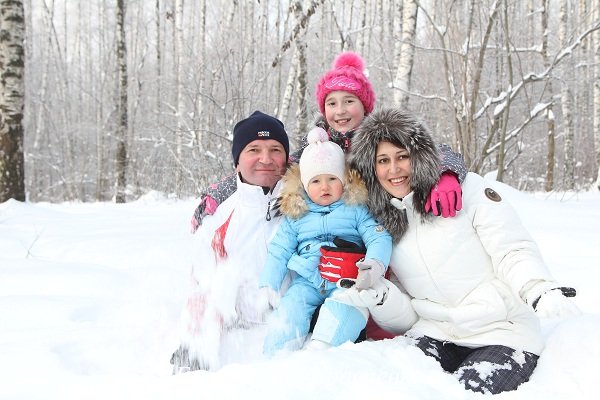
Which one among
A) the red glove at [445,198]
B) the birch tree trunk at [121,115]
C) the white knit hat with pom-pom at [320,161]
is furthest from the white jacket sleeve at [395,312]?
the birch tree trunk at [121,115]

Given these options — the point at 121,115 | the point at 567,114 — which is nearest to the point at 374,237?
the point at 121,115

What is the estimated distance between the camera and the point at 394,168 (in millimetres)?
2012

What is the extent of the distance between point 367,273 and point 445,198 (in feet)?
1.50

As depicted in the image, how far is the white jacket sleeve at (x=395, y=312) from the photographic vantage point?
1976 mm

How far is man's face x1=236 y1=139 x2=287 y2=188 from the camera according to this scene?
2467 mm

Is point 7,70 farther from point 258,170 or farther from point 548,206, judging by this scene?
point 548,206

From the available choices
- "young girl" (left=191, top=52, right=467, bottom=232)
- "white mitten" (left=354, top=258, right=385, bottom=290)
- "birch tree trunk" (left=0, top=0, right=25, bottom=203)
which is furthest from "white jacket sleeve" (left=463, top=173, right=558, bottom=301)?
"birch tree trunk" (left=0, top=0, right=25, bottom=203)

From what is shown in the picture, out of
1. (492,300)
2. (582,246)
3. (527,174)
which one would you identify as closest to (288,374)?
(492,300)

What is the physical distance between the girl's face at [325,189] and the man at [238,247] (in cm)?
29

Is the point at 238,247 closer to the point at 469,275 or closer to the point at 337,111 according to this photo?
the point at 337,111

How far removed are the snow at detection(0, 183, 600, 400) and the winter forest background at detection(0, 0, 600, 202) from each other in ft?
5.52

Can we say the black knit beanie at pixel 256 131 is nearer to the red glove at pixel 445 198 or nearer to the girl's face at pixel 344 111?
the girl's face at pixel 344 111

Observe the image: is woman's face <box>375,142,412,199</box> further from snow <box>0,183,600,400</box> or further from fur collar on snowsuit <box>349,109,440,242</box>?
snow <box>0,183,600,400</box>

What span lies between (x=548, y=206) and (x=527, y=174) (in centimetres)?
1451
